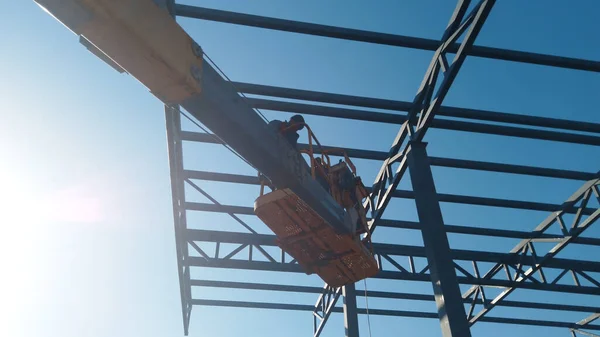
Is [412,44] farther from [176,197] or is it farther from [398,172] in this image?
[176,197]

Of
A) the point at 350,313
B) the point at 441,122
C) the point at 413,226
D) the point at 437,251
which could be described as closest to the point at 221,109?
the point at 437,251

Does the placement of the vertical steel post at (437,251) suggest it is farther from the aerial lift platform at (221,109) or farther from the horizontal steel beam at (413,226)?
the horizontal steel beam at (413,226)

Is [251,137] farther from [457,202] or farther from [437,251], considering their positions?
[457,202]

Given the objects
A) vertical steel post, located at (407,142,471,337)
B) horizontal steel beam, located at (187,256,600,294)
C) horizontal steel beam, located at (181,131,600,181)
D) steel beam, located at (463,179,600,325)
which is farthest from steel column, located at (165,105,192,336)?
steel beam, located at (463,179,600,325)

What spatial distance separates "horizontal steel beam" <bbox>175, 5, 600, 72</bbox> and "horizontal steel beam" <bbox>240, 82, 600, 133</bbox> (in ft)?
4.33

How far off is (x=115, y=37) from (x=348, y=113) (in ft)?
22.2

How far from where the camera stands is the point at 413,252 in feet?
49.8

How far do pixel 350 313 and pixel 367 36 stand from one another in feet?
25.3

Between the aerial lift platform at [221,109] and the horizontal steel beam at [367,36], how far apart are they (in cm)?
261

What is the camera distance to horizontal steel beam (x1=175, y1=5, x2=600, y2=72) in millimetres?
8750

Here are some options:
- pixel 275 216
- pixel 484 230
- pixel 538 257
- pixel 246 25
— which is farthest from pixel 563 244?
pixel 246 25

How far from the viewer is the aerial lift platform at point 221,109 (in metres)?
4.18

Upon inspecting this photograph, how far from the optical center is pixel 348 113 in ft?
34.2

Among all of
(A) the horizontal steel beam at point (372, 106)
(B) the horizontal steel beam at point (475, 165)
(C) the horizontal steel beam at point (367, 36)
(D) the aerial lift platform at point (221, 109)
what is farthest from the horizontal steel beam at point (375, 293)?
(C) the horizontal steel beam at point (367, 36)
